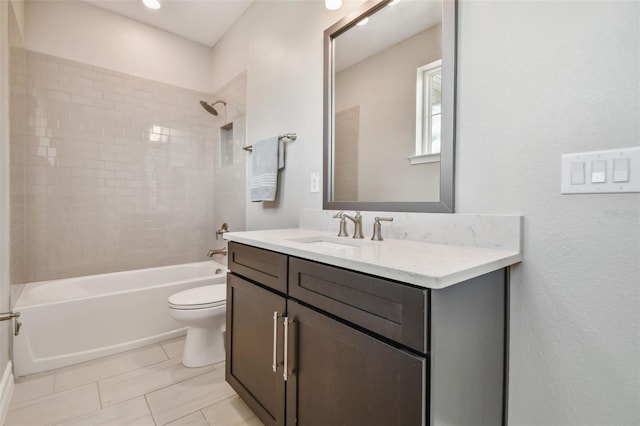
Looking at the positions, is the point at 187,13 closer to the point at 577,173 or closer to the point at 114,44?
the point at 114,44

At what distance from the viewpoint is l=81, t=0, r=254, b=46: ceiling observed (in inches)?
95.9

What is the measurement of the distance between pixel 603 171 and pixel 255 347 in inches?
53.8

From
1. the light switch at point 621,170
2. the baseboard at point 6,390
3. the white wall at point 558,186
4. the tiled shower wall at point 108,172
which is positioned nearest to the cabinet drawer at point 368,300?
the white wall at point 558,186

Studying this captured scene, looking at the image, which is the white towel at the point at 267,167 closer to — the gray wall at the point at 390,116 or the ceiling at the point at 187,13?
the gray wall at the point at 390,116

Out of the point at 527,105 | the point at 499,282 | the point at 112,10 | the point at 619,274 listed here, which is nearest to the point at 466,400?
the point at 499,282

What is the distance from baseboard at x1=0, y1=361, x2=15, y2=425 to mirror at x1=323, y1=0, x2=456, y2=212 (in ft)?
6.16

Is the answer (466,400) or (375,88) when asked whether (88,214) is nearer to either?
(375,88)

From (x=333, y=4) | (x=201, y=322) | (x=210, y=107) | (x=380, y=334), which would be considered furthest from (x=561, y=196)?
(x=210, y=107)

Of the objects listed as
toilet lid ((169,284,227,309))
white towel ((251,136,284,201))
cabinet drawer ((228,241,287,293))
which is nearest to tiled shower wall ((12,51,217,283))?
toilet lid ((169,284,227,309))

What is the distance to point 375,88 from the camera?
1502 mm

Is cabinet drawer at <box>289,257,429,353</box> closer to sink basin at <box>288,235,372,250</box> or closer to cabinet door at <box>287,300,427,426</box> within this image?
cabinet door at <box>287,300,427,426</box>

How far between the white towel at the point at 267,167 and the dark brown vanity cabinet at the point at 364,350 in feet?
2.81

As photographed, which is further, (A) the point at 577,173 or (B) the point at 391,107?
(B) the point at 391,107

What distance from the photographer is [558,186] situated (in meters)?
0.90
